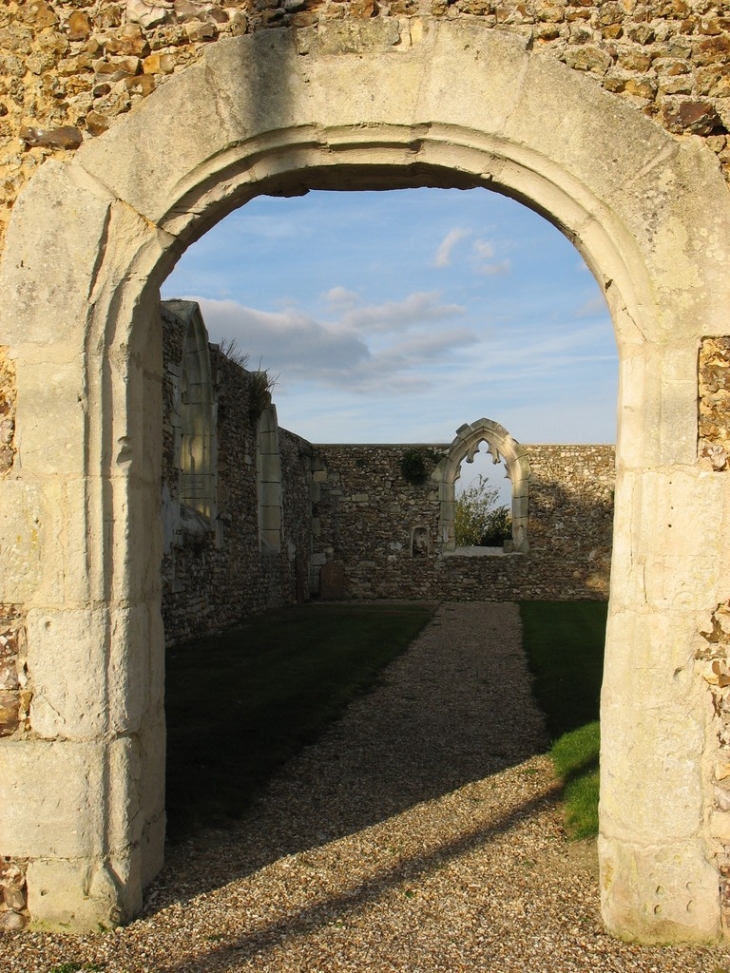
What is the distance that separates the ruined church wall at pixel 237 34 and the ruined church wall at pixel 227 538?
6405 mm

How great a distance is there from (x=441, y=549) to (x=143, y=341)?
1578cm

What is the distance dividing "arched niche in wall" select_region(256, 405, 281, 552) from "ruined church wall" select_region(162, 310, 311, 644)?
0.37 metres

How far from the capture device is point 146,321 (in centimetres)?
358

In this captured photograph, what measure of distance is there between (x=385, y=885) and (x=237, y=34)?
3.46 metres

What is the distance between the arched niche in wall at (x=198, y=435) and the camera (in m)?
11.7

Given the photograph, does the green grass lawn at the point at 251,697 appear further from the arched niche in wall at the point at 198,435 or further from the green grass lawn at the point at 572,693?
the arched niche in wall at the point at 198,435

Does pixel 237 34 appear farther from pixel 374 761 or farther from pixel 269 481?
pixel 269 481

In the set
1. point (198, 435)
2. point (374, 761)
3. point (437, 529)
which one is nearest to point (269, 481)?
point (198, 435)

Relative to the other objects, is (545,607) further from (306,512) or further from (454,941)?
(454,941)

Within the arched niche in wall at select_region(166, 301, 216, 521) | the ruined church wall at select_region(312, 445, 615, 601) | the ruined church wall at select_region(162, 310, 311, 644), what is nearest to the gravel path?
the ruined church wall at select_region(162, 310, 311, 644)

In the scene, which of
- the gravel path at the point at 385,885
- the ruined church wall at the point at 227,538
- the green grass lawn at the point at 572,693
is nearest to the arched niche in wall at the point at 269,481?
the ruined church wall at the point at 227,538

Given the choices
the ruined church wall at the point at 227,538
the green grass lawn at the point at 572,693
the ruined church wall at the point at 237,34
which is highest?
the ruined church wall at the point at 237,34

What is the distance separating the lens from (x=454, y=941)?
3258 millimetres

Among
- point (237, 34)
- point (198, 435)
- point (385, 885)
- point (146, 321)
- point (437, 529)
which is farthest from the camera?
point (437, 529)
